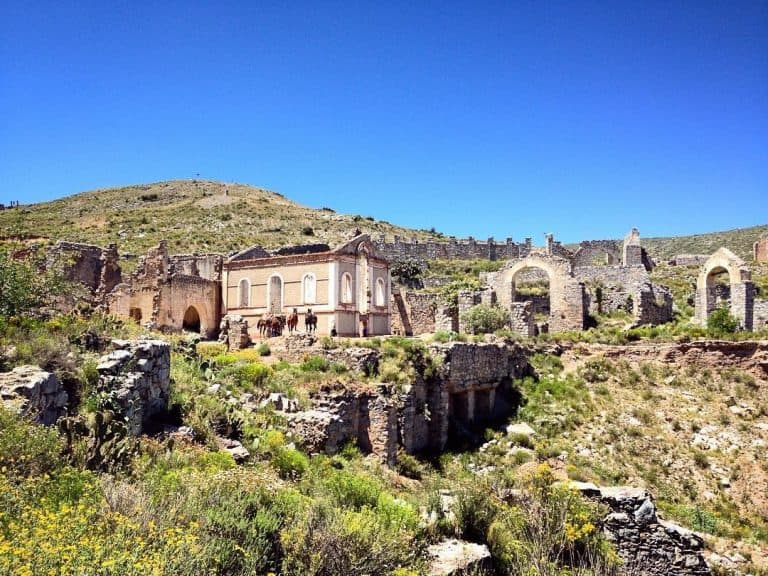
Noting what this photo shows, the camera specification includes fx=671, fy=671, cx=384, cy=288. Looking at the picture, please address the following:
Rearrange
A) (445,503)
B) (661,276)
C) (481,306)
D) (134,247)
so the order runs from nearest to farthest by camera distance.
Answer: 1. (445,503)
2. (481,306)
3. (661,276)
4. (134,247)

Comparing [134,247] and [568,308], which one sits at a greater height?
[134,247]

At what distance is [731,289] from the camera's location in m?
28.6

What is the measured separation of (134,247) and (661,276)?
124 ft

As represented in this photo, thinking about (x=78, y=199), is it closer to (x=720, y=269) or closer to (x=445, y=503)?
(x=720, y=269)

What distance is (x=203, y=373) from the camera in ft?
47.8

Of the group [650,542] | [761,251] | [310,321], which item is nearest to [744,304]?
[761,251]

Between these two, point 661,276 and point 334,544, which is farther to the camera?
point 661,276

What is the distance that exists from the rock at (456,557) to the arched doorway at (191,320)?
73.1 ft

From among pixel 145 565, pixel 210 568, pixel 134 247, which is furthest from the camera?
pixel 134 247

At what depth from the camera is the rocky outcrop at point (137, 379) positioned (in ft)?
31.2

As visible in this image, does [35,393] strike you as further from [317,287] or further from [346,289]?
[346,289]

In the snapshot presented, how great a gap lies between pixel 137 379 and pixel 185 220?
5647cm

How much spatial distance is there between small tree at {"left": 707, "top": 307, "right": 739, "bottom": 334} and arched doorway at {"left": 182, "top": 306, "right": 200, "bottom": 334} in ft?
69.1

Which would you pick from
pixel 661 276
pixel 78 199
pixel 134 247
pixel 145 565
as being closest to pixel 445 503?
pixel 145 565
